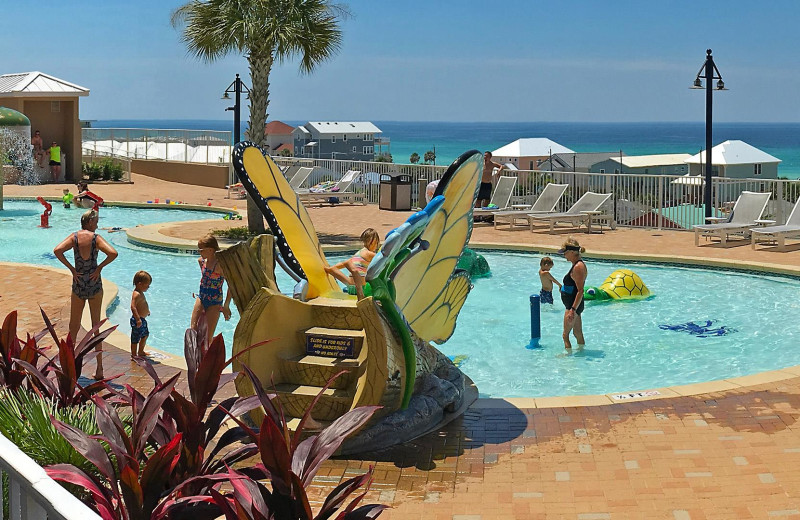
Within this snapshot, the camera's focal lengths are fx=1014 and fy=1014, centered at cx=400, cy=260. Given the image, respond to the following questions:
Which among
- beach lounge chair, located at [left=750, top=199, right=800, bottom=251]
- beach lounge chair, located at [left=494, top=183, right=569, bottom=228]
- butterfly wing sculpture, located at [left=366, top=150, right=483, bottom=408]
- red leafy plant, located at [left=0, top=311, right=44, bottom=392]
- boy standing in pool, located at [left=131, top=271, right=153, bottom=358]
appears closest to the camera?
red leafy plant, located at [left=0, top=311, right=44, bottom=392]

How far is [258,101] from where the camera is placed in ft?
63.2

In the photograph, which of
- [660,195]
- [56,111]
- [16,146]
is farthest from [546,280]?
[56,111]

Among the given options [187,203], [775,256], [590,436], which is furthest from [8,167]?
[590,436]

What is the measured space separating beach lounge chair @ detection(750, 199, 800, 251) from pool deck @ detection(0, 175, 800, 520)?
29.1ft

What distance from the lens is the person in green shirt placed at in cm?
3067

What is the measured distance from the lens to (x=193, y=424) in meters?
4.64

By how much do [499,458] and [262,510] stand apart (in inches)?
128

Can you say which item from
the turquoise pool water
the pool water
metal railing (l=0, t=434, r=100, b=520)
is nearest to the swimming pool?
the turquoise pool water

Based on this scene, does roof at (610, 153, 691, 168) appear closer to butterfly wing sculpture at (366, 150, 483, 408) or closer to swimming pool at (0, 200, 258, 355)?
swimming pool at (0, 200, 258, 355)

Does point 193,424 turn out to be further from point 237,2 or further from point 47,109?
point 47,109

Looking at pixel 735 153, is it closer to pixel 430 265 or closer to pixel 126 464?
pixel 430 265

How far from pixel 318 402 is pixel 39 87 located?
91.6 feet

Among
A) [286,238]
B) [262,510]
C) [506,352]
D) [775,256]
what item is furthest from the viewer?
[775,256]

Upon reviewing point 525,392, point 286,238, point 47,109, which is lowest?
point 525,392
